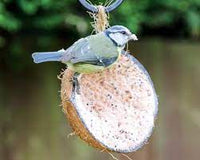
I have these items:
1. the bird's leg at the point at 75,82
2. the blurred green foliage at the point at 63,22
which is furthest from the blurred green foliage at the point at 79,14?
the bird's leg at the point at 75,82

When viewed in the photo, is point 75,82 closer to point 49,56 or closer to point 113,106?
point 49,56

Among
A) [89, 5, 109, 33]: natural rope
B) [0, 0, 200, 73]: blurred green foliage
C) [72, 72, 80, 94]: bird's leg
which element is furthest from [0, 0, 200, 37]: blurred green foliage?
[72, 72, 80, 94]: bird's leg

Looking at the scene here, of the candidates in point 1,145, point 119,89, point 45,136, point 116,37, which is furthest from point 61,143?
point 116,37

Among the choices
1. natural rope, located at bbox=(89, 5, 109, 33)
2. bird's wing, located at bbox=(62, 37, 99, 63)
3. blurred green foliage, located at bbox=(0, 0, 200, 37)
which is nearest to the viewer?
bird's wing, located at bbox=(62, 37, 99, 63)

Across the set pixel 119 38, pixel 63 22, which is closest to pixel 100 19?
pixel 119 38

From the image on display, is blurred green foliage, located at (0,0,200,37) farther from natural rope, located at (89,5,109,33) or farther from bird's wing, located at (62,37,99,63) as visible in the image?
bird's wing, located at (62,37,99,63)

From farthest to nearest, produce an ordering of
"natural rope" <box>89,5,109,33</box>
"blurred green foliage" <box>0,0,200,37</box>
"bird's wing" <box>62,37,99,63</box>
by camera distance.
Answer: "blurred green foliage" <box>0,0,200,37</box> < "natural rope" <box>89,5,109,33</box> < "bird's wing" <box>62,37,99,63</box>

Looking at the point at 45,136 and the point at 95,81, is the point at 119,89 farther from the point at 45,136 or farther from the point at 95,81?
the point at 45,136
